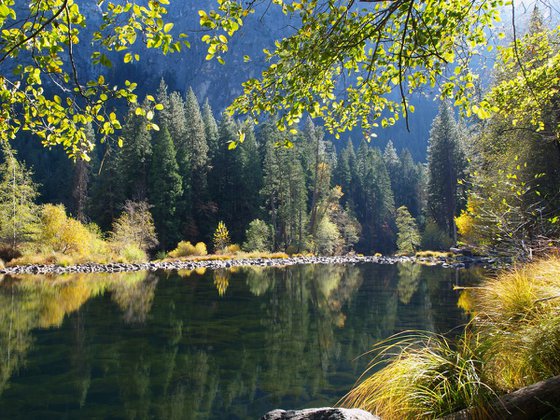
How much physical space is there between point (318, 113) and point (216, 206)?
4047 cm

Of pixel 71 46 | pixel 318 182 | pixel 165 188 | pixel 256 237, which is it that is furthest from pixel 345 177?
pixel 71 46

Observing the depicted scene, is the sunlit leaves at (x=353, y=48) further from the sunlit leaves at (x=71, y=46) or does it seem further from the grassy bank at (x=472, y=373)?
the grassy bank at (x=472, y=373)

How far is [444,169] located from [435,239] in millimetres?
8263

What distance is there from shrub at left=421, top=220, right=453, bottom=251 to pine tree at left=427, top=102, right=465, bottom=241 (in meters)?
1.98

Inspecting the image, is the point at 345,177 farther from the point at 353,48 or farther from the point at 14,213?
the point at 353,48

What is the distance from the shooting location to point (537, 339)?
3.10 m

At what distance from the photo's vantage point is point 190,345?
834 centimetres

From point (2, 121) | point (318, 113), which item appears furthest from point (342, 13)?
point (2, 121)

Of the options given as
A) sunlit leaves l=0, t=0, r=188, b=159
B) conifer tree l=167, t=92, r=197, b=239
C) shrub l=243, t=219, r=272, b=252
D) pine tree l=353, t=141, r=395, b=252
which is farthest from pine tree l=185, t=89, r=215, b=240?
sunlit leaves l=0, t=0, r=188, b=159

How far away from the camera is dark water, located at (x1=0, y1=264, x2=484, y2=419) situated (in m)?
5.71

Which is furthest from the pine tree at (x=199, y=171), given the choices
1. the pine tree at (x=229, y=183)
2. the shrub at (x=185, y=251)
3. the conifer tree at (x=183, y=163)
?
the shrub at (x=185, y=251)

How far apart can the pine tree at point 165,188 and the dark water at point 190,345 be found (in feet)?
73.1

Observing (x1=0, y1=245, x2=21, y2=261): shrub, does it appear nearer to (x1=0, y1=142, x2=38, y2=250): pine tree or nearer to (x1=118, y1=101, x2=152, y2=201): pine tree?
(x1=0, y1=142, x2=38, y2=250): pine tree

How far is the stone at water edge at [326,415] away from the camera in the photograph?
2936 millimetres
